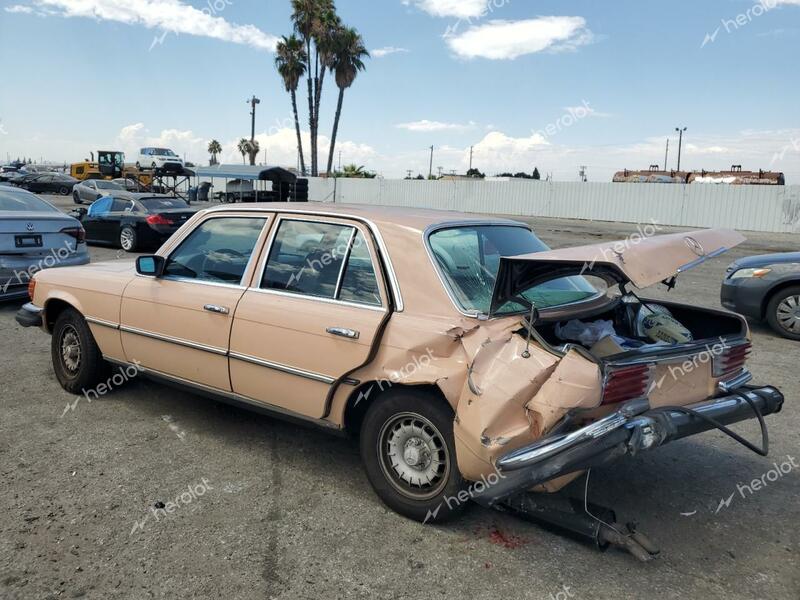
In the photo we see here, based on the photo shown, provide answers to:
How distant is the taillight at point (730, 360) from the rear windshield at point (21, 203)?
8263 millimetres

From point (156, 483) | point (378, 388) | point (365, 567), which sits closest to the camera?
point (365, 567)

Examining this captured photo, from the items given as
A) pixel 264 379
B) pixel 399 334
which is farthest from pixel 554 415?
pixel 264 379

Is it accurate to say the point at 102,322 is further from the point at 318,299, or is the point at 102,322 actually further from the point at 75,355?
the point at 318,299

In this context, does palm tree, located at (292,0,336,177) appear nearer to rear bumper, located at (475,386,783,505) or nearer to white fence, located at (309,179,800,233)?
white fence, located at (309,179,800,233)

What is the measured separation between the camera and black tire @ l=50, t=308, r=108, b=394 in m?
4.87

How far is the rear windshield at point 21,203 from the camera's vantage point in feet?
27.1

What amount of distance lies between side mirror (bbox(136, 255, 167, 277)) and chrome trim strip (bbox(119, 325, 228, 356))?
0.40 meters

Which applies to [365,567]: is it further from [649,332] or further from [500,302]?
[649,332]

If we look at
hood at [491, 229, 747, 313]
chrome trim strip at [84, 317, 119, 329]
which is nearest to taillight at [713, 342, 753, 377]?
hood at [491, 229, 747, 313]

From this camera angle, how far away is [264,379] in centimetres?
372

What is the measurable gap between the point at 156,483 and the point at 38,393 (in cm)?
207

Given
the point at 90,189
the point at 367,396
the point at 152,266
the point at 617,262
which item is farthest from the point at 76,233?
the point at 90,189

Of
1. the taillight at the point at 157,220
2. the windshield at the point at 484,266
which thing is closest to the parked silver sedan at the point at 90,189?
the taillight at the point at 157,220

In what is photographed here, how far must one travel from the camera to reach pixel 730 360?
3.44 m
